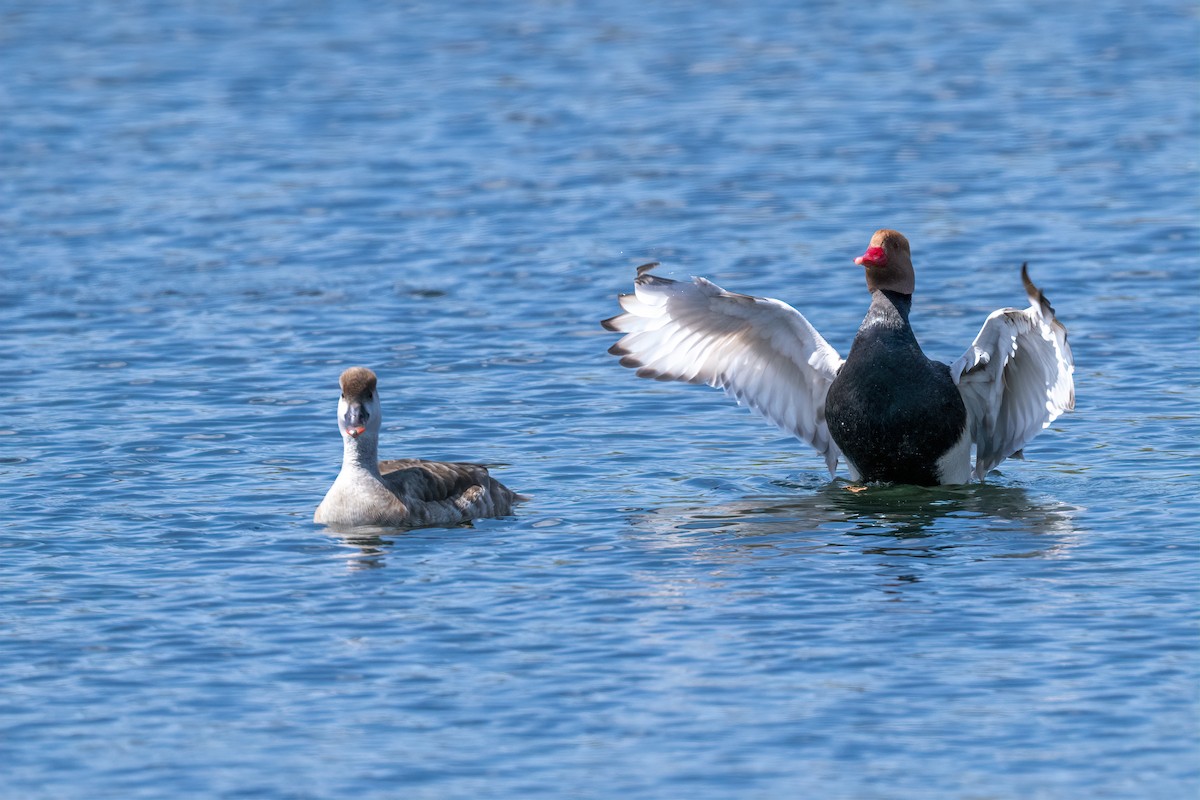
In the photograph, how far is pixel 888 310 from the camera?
15172mm

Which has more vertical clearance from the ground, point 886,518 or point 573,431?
point 573,431

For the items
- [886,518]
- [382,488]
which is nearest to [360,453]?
[382,488]

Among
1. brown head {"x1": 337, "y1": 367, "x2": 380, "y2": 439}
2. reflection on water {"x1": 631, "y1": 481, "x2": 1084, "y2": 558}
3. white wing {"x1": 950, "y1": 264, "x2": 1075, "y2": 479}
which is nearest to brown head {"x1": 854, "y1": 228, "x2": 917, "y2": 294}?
white wing {"x1": 950, "y1": 264, "x2": 1075, "y2": 479}

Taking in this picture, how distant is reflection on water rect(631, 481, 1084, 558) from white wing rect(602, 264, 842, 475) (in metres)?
0.73

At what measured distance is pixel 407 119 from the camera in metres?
30.6

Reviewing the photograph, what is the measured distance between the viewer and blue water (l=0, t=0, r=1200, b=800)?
1043cm

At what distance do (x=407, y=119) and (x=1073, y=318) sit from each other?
43.1ft

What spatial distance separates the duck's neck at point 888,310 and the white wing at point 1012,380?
512 mm

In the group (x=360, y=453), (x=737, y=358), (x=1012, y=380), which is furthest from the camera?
(x=737, y=358)

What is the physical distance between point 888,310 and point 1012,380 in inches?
41.3

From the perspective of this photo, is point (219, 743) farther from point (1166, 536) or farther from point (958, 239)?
point (958, 239)

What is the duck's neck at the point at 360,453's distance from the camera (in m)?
14.0

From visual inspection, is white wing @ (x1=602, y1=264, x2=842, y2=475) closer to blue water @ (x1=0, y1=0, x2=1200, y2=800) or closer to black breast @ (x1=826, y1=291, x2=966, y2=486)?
blue water @ (x1=0, y1=0, x2=1200, y2=800)

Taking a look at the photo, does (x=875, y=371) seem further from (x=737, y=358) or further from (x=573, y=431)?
(x=573, y=431)
